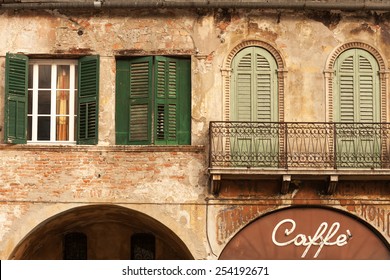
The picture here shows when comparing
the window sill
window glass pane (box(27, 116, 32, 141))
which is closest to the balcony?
the window sill

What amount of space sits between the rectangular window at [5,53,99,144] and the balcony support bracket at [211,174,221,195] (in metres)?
2.66

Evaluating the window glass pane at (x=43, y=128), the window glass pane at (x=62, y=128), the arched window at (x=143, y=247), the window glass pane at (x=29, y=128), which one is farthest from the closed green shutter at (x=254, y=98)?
the window glass pane at (x=29, y=128)

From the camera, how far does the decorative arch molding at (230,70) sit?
2772 cm

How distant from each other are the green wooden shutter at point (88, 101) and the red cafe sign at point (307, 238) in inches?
149

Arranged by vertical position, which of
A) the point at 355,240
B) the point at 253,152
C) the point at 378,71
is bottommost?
the point at 355,240

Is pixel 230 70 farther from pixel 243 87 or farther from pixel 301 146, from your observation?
pixel 301 146

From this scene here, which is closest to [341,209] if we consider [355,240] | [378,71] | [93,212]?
[355,240]

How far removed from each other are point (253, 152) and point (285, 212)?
1430 millimetres

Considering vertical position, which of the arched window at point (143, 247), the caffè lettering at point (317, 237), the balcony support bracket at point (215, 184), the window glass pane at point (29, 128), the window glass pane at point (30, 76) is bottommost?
the arched window at point (143, 247)

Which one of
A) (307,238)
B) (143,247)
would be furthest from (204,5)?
(143,247)

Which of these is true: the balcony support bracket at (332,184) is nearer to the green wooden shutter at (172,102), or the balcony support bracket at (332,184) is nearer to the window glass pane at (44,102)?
the green wooden shutter at (172,102)

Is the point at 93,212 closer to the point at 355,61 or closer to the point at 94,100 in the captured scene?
the point at 94,100

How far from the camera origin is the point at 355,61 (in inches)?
1100

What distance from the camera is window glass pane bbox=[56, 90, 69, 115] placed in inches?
1105
